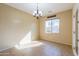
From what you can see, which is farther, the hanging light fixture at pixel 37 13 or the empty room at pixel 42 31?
the empty room at pixel 42 31

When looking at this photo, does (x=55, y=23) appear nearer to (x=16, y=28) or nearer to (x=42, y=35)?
(x=42, y=35)

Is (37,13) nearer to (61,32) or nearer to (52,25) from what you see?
(52,25)

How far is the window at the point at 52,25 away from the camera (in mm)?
2229

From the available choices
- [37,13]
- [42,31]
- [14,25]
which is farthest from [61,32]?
[14,25]

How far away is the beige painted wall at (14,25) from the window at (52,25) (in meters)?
0.30

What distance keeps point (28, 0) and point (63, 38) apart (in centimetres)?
143

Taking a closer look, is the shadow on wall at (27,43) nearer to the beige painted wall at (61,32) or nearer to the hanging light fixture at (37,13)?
the beige painted wall at (61,32)

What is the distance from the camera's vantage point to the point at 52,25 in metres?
2.22

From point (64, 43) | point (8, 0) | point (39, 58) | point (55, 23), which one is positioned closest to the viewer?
point (8, 0)

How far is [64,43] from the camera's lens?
7.82 ft

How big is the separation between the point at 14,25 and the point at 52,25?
45.9 inches

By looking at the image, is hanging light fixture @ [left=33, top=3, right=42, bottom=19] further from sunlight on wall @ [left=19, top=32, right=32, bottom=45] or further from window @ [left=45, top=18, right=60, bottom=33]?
sunlight on wall @ [left=19, top=32, right=32, bottom=45]

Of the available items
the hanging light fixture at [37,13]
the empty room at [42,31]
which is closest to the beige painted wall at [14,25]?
the empty room at [42,31]

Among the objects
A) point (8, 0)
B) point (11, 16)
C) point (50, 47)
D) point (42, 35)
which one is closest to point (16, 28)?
point (11, 16)
